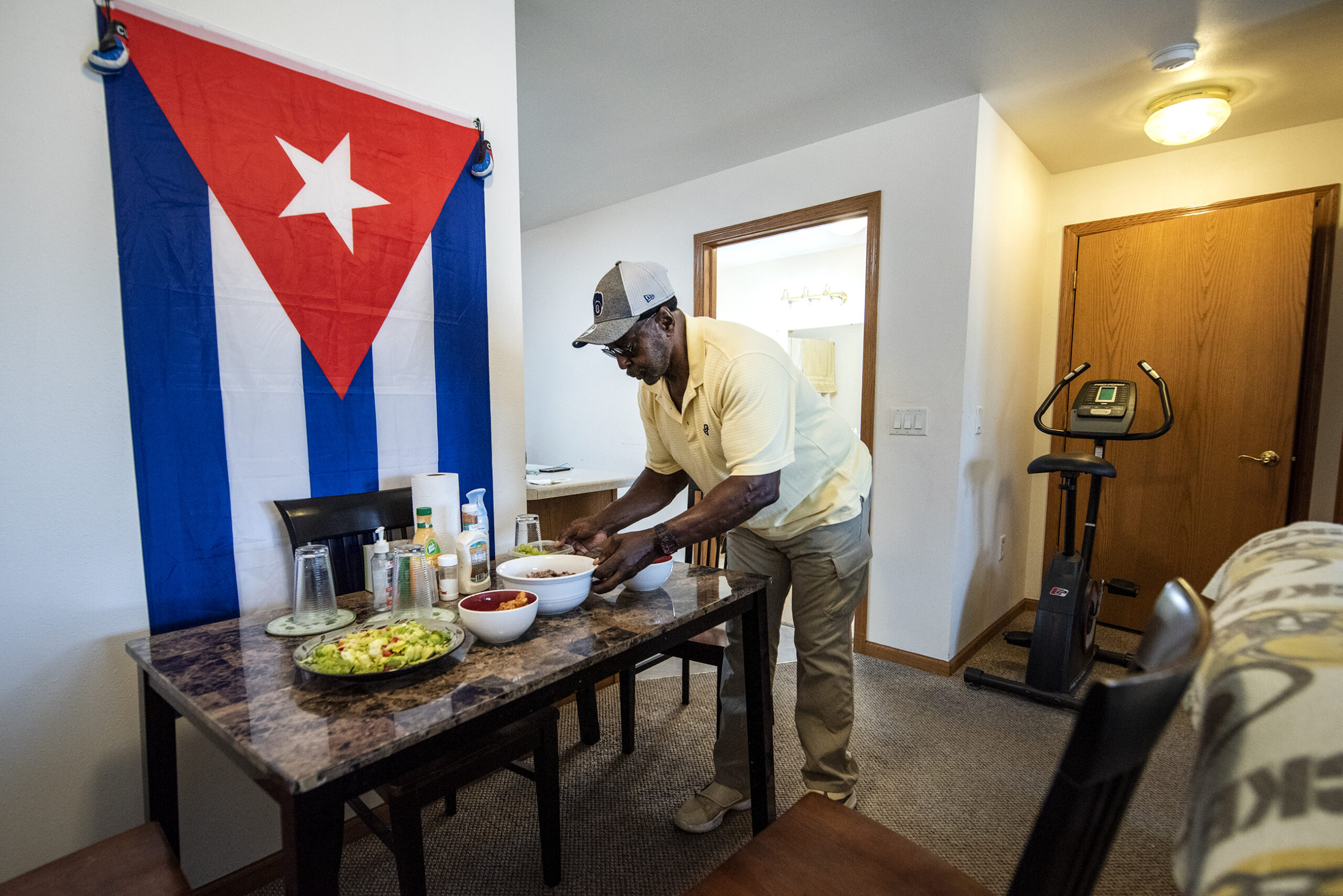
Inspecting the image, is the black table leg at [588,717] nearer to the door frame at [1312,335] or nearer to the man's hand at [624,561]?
the man's hand at [624,561]

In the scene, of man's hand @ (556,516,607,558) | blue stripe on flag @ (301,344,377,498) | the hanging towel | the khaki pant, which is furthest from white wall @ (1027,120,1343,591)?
blue stripe on flag @ (301,344,377,498)

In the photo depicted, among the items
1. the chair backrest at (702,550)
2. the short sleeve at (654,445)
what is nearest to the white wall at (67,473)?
the short sleeve at (654,445)

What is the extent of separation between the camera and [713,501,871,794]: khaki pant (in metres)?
1.68

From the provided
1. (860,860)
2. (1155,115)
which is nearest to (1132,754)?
(860,860)

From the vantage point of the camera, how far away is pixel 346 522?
151cm

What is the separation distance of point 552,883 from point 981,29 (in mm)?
2921

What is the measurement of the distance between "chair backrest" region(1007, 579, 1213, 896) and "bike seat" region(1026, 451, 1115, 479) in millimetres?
2143

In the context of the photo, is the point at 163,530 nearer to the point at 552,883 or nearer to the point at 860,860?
the point at 552,883

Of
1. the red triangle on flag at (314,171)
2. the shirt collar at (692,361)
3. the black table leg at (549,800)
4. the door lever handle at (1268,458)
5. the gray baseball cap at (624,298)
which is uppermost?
the red triangle on flag at (314,171)

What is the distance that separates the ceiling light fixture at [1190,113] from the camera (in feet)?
7.84

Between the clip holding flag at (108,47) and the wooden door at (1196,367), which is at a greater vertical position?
the clip holding flag at (108,47)

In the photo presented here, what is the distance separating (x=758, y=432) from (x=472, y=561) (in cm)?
72

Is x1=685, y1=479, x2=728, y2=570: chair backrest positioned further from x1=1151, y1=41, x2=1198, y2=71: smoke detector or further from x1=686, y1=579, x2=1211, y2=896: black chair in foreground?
x1=1151, y1=41, x2=1198, y2=71: smoke detector

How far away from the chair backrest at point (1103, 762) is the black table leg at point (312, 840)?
0.70 m
